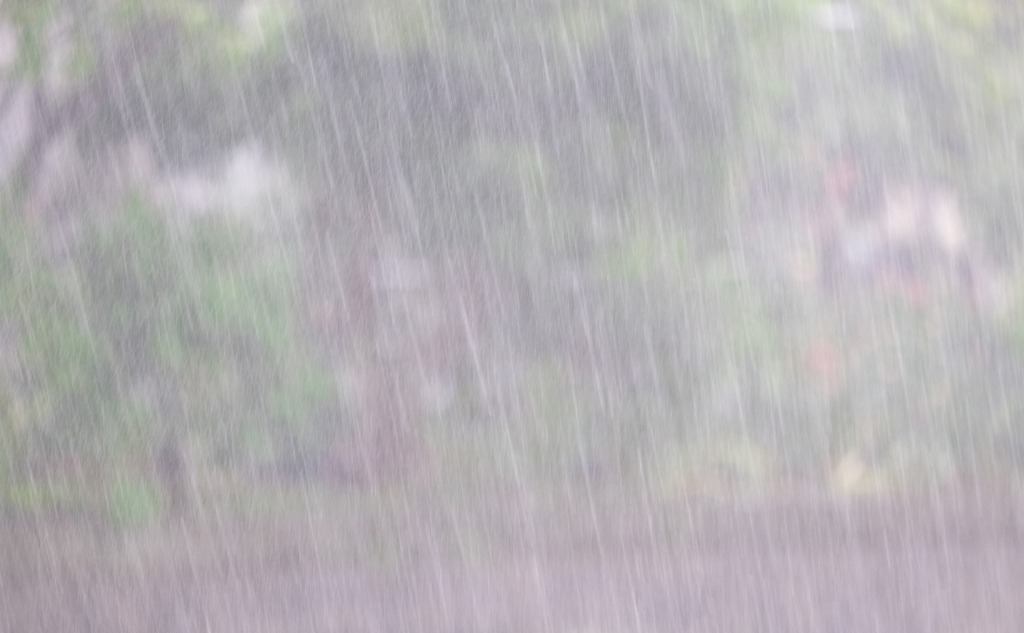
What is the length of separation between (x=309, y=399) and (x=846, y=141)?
151cm

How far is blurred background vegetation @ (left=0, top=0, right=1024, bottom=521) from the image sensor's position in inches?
114

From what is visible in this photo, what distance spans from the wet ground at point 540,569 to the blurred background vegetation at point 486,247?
0.09 meters

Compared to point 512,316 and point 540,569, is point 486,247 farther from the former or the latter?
point 540,569

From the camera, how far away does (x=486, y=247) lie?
310cm

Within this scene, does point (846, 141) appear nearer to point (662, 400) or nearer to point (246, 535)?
point (662, 400)

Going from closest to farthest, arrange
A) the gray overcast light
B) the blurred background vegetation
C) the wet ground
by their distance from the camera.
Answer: the wet ground < the gray overcast light < the blurred background vegetation

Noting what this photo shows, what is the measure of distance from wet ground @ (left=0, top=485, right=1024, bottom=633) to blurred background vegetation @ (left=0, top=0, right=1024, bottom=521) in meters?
0.09

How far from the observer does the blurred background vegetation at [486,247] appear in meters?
2.89

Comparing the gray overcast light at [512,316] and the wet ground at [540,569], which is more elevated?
the gray overcast light at [512,316]

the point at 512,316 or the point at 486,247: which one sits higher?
the point at 486,247

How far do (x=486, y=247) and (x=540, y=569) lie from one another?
0.81m

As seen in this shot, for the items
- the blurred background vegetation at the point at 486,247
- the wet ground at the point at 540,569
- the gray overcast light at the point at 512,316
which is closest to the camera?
the wet ground at the point at 540,569

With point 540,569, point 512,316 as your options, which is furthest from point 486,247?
point 540,569

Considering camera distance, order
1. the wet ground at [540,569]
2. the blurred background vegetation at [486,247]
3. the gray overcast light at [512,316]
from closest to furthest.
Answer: the wet ground at [540,569], the gray overcast light at [512,316], the blurred background vegetation at [486,247]
